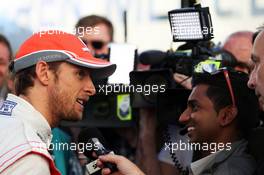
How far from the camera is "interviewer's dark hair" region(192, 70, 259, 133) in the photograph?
3.04 meters

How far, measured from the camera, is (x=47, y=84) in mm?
2613

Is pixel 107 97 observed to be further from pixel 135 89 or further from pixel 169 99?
pixel 169 99

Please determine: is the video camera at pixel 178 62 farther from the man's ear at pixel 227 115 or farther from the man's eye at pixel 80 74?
the man's eye at pixel 80 74

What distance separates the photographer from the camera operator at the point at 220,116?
9.64 feet

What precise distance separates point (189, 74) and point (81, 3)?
6.27 ft

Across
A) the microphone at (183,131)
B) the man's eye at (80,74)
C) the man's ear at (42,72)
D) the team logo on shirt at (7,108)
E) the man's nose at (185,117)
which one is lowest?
the microphone at (183,131)

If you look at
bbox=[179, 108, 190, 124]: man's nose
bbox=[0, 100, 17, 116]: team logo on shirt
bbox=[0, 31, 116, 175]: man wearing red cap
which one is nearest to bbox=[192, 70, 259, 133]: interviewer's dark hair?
bbox=[179, 108, 190, 124]: man's nose

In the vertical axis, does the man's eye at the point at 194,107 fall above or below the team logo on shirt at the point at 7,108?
below

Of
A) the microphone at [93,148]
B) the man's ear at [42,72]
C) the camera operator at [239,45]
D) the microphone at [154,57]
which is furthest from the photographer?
the camera operator at [239,45]

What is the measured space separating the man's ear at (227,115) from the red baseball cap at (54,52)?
587 millimetres

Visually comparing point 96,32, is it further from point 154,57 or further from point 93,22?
point 154,57

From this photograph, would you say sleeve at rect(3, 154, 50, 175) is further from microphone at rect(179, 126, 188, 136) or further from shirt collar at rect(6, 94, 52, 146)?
microphone at rect(179, 126, 188, 136)

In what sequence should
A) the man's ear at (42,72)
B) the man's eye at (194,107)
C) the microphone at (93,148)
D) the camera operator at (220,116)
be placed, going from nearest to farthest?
the man's ear at (42,72)
the microphone at (93,148)
the camera operator at (220,116)
the man's eye at (194,107)

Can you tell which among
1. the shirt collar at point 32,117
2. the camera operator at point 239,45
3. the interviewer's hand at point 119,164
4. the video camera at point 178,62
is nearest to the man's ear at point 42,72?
the shirt collar at point 32,117
